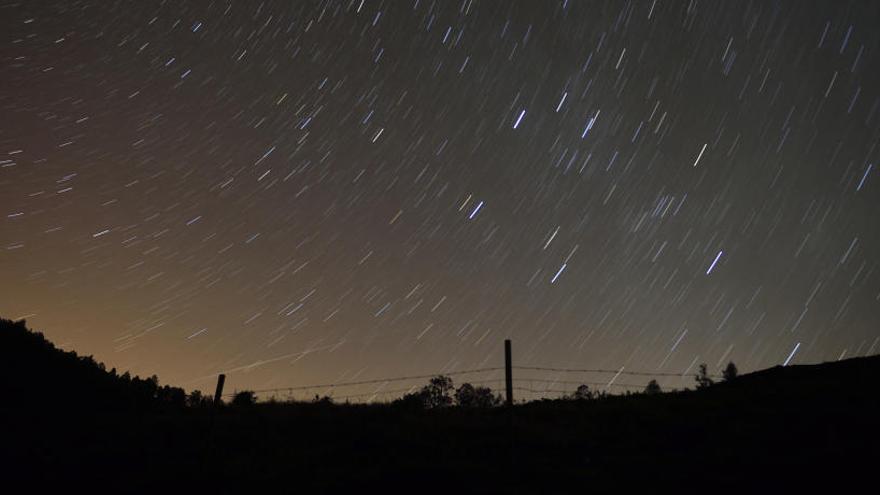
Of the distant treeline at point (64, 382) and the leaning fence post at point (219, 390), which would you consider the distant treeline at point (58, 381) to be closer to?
the distant treeline at point (64, 382)

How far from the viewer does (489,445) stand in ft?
43.6

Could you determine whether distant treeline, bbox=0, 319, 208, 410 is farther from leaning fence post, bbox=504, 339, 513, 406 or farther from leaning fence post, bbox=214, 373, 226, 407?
leaning fence post, bbox=504, 339, 513, 406

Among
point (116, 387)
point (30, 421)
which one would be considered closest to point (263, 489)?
point (30, 421)

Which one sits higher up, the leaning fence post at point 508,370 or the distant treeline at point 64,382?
the distant treeline at point 64,382

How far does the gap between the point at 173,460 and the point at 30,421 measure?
8.82 metres

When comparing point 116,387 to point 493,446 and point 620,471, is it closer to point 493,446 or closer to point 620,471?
point 493,446

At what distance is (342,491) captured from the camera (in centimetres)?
1123

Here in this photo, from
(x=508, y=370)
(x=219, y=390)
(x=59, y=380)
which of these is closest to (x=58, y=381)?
(x=59, y=380)

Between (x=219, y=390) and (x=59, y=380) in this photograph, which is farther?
(x=59, y=380)

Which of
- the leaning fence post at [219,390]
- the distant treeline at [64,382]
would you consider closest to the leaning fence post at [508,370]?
the leaning fence post at [219,390]

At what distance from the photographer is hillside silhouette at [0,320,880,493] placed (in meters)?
10.7

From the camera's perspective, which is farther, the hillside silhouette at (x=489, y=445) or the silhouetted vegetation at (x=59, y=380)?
the silhouetted vegetation at (x=59, y=380)

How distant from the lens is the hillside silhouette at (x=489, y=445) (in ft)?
35.0

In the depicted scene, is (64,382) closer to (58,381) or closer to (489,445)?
(58,381)
